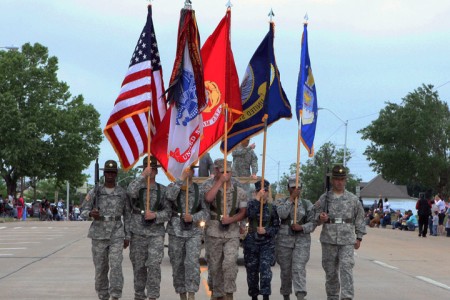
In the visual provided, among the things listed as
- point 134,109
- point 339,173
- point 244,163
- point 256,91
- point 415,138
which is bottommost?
point 339,173

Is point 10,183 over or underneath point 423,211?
over

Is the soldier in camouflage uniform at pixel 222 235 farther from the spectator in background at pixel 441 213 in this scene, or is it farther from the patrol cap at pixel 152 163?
the spectator in background at pixel 441 213

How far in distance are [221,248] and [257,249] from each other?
591 millimetres

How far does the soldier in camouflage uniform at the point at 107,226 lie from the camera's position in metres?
13.2

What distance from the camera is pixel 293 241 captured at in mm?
13898

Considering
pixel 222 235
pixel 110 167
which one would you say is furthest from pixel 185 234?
pixel 110 167

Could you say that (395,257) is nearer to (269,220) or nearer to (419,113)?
(269,220)

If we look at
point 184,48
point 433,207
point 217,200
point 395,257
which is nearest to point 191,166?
point 217,200

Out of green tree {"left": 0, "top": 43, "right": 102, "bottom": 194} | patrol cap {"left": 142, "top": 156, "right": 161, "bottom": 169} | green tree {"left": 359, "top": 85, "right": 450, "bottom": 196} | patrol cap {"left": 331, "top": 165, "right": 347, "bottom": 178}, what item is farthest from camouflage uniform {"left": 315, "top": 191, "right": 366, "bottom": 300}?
green tree {"left": 359, "top": 85, "right": 450, "bottom": 196}

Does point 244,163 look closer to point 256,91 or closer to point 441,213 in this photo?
point 256,91

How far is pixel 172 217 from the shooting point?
13344mm

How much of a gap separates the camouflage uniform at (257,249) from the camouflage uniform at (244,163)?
4.23 metres

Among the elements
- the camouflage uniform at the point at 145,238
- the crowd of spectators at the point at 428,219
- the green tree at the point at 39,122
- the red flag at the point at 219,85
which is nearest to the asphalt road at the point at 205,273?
the camouflage uniform at the point at 145,238

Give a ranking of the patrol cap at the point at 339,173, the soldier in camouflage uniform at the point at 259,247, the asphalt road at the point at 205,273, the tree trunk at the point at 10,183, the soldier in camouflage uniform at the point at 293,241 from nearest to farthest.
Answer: the soldier in camouflage uniform at the point at 259,247, the patrol cap at the point at 339,173, the soldier in camouflage uniform at the point at 293,241, the asphalt road at the point at 205,273, the tree trunk at the point at 10,183
